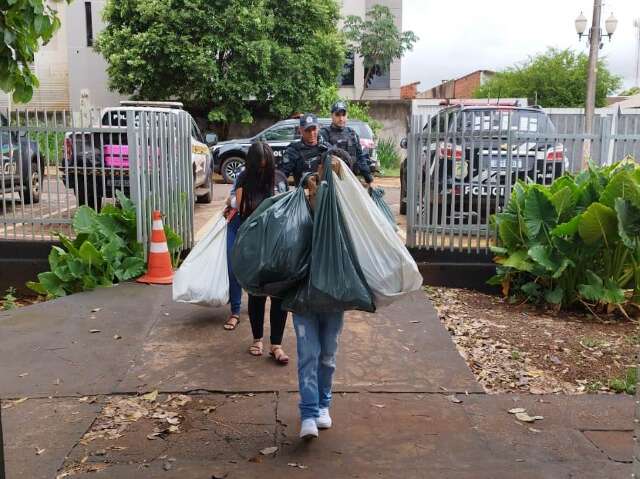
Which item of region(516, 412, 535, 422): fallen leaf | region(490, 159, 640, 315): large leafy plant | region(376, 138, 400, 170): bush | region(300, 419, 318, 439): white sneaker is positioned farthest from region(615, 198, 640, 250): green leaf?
region(376, 138, 400, 170): bush

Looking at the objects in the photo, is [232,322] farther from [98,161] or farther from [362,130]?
[362,130]

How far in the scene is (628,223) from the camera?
5.89m

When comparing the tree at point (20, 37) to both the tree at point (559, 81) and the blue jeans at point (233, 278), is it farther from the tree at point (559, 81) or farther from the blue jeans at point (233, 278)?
the tree at point (559, 81)

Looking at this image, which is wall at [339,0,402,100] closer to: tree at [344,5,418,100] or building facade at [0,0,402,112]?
tree at [344,5,418,100]

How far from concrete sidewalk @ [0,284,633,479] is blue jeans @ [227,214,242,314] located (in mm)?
206

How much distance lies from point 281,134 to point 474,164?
10.1 m

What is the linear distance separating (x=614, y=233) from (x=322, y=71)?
1853cm

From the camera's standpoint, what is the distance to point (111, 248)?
279 inches

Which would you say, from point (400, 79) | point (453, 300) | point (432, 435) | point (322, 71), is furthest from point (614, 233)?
point (400, 79)

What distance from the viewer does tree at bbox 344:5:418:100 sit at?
28.6 meters

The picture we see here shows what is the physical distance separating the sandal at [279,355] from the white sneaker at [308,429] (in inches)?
47.4

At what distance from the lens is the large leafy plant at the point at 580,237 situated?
19.5 ft

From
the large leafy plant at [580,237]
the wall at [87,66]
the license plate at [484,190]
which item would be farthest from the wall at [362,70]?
the large leafy plant at [580,237]

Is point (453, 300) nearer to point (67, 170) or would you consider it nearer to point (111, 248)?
point (111, 248)
